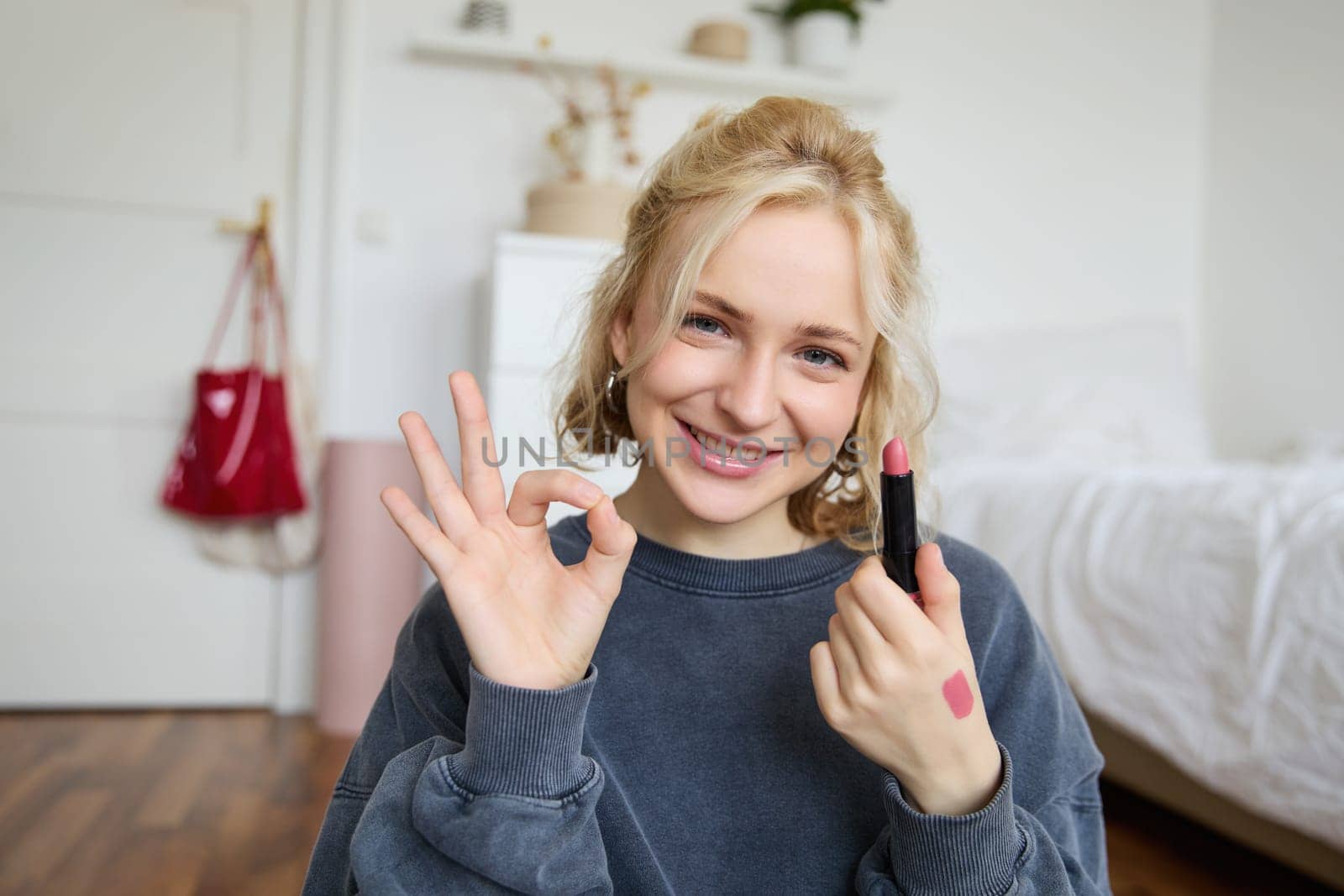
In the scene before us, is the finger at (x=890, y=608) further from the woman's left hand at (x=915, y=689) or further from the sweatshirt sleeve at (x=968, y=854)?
the sweatshirt sleeve at (x=968, y=854)

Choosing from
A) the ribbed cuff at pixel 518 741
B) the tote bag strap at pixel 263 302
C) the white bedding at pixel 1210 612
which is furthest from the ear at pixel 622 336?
the tote bag strap at pixel 263 302

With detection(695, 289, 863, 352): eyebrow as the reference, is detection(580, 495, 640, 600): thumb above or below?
below

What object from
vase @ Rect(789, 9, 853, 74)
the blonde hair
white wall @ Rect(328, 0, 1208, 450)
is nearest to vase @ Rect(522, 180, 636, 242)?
white wall @ Rect(328, 0, 1208, 450)

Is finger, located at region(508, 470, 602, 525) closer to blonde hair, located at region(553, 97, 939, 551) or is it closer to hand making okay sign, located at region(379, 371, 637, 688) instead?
hand making okay sign, located at region(379, 371, 637, 688)

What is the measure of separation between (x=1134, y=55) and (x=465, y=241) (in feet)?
6.24

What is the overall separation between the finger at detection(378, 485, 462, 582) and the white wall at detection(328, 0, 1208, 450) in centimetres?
189

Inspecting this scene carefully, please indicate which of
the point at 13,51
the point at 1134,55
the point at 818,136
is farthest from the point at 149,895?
the point at 1134,55

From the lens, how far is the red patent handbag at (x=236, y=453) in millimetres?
2355

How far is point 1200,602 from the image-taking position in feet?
4.77

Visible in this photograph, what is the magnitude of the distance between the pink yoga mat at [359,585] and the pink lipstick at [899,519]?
1.81m

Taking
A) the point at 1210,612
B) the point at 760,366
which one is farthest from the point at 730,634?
the point at 1210,612

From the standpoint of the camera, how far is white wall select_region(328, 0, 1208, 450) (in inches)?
100

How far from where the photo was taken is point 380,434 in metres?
2.57

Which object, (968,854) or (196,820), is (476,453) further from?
(196,820)
